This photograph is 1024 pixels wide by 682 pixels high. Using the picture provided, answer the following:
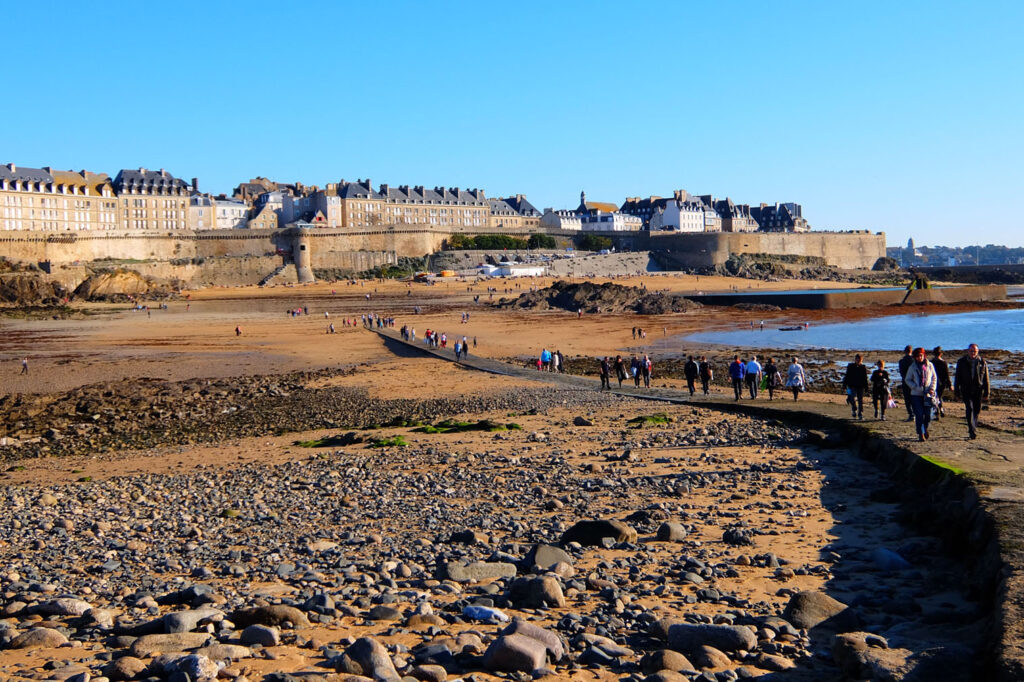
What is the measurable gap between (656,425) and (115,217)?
292 feet

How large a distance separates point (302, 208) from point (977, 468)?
104630mm

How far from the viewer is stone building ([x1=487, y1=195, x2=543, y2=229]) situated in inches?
4719

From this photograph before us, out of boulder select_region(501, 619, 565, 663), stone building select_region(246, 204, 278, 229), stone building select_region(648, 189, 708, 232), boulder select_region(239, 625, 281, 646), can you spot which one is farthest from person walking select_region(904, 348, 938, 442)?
stone building select_region(648, 189, 708, 232)

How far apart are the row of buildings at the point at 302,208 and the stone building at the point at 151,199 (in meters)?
0.10

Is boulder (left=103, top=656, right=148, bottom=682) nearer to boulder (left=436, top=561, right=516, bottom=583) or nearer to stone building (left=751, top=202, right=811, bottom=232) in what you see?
boulder (left=436, top=561, right=516, bottom=583)

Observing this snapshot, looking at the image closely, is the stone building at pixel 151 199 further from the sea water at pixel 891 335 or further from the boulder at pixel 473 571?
the boulder at pixel 473 571

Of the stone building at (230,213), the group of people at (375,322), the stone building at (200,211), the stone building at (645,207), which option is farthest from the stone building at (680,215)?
the group of people at (375,322)

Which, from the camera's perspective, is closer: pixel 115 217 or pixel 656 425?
pixel 656 425

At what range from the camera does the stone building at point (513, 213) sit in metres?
120

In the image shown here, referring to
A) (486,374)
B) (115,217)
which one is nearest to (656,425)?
(486,374)

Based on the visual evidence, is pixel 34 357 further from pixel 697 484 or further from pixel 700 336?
pixel 697 484

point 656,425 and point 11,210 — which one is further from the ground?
point 11,210

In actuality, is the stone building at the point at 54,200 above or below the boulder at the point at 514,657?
above

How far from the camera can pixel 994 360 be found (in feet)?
94.1
